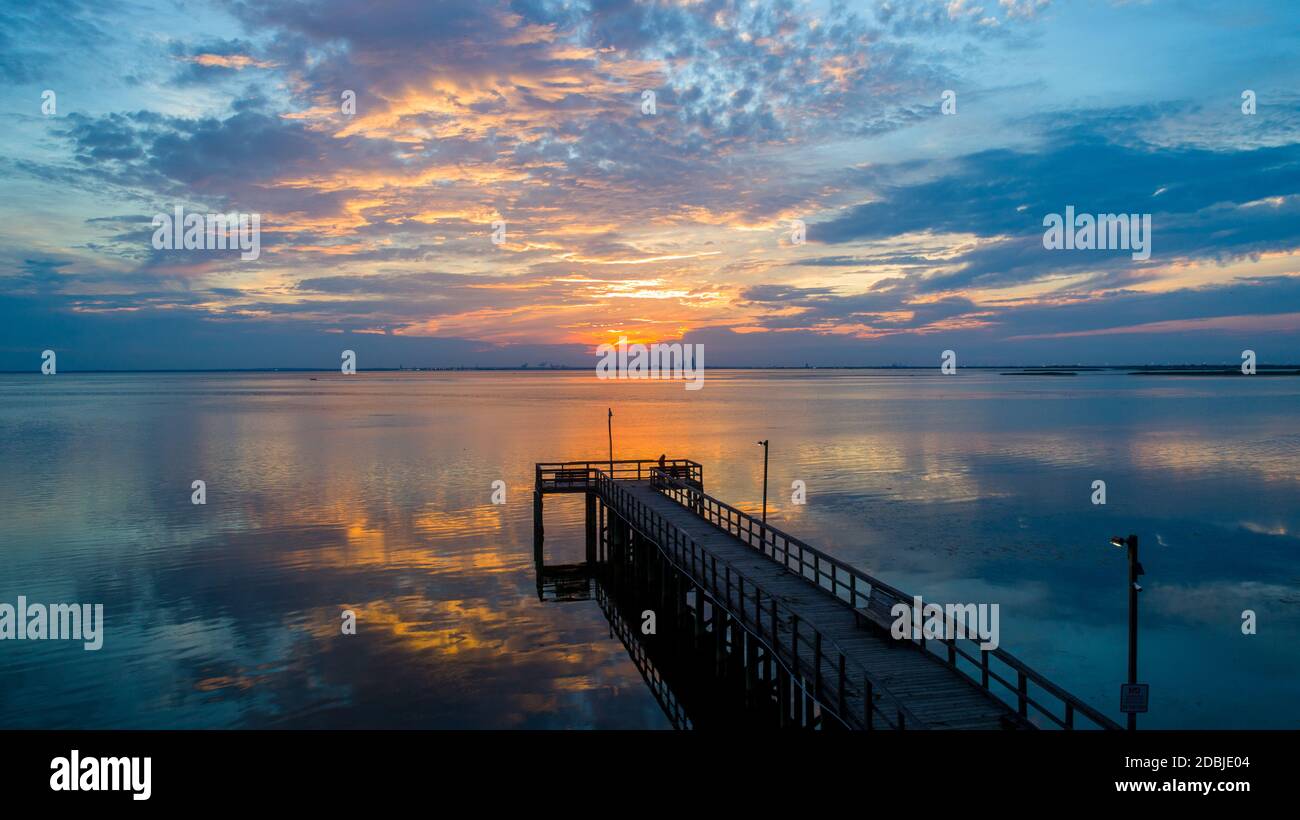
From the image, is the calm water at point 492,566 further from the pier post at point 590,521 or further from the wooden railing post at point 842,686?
the wooden railing post at point 842,686

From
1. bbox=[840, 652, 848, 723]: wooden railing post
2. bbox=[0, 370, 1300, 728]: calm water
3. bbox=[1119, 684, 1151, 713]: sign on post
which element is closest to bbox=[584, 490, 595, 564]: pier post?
bbox=[0, 370, 1300, 728]: calm water

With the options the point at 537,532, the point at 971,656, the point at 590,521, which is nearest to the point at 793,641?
the point at 971,656

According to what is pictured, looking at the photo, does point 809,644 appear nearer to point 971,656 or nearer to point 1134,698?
point 1134,698

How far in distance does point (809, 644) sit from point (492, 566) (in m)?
19.5

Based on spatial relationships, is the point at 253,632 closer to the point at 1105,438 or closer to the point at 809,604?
the point at 809,604

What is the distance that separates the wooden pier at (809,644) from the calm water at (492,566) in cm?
258

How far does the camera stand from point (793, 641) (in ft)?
51.1

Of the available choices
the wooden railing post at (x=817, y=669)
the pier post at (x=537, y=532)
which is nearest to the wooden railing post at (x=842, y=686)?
the wooden railing post at (x=817, y=669)

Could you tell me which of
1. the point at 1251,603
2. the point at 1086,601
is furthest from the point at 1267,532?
the point at 1086,601

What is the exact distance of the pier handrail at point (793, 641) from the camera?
12.8 meters
